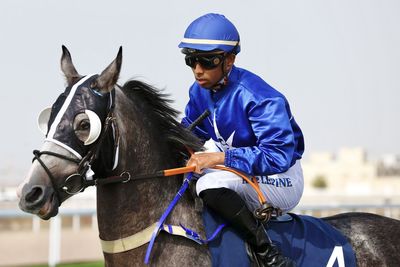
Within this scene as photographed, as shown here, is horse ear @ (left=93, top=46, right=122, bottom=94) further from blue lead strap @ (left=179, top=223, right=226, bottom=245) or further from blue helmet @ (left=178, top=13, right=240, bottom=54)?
blue lead strap @ (left=179, top=223, right=226, bottom=245)

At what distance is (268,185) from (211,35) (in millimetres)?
867

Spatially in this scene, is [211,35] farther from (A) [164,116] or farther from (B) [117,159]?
(B) [117,159]

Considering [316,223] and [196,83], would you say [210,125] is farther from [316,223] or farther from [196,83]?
[316,223]

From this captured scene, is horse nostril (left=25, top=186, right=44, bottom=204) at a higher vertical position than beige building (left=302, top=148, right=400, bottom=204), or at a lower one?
higher

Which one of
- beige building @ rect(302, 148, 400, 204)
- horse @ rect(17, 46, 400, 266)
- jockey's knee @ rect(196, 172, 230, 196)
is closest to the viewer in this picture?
horse @ rect(17, 46, 400, 266)

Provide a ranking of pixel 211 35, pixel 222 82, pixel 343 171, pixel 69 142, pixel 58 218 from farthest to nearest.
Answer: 1. pixel 343 171
2. pixel 58 218
3. pixel 222 82
4. pixel 211 35
5. pixel 69 142

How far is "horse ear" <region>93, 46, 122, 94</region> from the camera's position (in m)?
3.65

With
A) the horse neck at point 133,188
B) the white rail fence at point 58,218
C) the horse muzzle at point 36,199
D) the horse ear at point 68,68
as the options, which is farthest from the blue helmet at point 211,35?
the white rail fence at point 58,218

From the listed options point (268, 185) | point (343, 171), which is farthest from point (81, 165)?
point (343, 171)

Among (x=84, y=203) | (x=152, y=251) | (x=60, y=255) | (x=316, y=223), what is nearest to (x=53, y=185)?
(x=152, y=251)

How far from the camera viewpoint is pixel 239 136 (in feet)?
13.2

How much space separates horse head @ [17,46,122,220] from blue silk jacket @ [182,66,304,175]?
0.65 meters

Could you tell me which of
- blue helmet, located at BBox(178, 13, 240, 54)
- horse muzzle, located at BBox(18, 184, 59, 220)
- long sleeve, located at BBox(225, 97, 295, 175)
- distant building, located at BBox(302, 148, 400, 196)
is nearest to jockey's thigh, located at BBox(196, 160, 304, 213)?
long sleeve, located at BBox(225, 97, 295, 175)

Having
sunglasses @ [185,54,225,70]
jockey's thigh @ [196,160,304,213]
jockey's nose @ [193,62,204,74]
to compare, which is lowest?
jockey's thigh @ [196,160,304,213]
